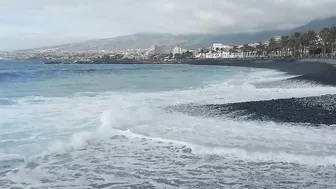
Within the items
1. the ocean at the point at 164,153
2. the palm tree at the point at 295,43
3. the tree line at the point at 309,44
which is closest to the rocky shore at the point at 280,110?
the ocean at the point at 164,153

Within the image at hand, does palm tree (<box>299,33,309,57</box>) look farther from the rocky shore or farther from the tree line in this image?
the rocky shore

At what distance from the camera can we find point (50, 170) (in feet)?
26.5

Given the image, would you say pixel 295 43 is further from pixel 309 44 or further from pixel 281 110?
pixel 281 110

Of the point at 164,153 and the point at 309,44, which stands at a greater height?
the point at 309,44

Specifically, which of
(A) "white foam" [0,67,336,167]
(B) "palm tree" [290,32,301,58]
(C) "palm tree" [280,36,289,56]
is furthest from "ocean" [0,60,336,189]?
(C) "palm tree" [280,36,289,56]

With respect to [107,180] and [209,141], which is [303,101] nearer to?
[209,141]

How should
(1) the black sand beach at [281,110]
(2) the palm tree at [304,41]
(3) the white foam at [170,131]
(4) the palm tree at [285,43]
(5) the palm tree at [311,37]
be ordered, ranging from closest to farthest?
(3) the white foam at [170,131] → (1) the black sand beach at [281,110] → (5) the palm tree at [311,37] → (2) the palm tree at [304,41] → (4) the palm tree at [285,43]

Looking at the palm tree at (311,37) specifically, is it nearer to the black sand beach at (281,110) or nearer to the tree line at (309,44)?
the tree line at (309,44)

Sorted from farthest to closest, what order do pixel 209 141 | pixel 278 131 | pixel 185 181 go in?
pixel 278 131 → pixel 209 141 → pixel 185 181

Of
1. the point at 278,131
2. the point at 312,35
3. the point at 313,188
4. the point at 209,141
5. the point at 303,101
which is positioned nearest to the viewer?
the point at 313,188

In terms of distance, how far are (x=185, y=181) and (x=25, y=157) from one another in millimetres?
4293

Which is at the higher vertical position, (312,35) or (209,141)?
(312,35)

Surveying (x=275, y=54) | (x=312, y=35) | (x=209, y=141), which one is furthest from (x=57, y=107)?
(x=275, y=54)

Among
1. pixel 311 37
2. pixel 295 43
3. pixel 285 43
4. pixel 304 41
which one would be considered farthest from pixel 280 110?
pixel 285 43
